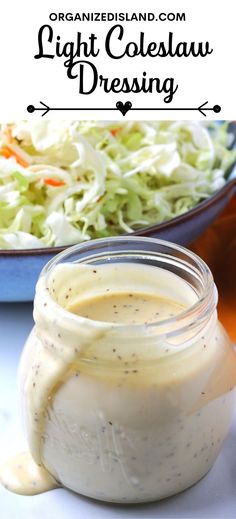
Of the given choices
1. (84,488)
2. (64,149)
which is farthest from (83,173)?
(84,488)

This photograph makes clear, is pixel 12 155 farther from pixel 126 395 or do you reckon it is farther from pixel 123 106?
pixel 126 395

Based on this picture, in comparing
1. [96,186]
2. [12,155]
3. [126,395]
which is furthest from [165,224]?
[126,395]

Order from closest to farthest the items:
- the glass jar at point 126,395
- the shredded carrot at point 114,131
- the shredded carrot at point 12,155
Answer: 1. the glass jar at point 126,395
2. the shredded carrot at point 12,155
3. the shredded carrot at point 114,131

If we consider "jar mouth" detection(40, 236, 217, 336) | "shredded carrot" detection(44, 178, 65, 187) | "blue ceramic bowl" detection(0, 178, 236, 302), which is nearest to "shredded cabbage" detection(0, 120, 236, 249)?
"shredded carrot" detection(44, 178, 65, 187)

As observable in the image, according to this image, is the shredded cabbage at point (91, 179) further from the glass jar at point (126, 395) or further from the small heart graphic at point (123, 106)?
the glass jar at point (126, 395)

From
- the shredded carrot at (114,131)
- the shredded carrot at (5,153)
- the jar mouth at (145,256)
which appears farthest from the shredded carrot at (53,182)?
the jar mouth at (145,256)

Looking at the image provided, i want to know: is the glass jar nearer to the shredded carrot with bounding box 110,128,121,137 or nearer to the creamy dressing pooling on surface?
the creamy dressing pooling on surface
